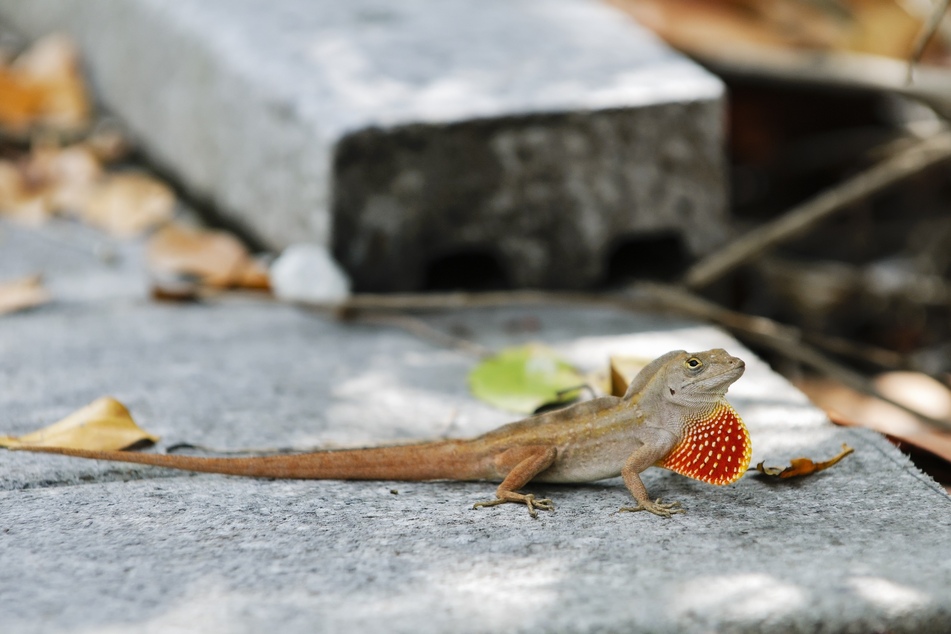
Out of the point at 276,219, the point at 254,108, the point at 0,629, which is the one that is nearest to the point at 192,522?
the point at 0,629

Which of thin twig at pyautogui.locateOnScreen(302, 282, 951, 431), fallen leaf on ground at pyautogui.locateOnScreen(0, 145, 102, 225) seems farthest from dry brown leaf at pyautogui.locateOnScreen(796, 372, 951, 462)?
fallen leaf on ground at pyautogui.locateOnScreen(0, 145, 102, 225)

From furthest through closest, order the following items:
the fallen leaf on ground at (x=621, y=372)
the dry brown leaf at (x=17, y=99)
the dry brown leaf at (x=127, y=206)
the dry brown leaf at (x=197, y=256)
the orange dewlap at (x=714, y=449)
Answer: the dry brown leaf at (x=17, y=99) → the dry brown leaf at (x=127, y=206) → the dry brown leaf at (x=197, y=256) → the fallen leaf on ground at (x=621, y=372) → the orange dewlap at (x=714, y=449)

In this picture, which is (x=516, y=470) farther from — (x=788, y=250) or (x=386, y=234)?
(x=788, y=250)

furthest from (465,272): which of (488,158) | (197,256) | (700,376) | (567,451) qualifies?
(700,376)

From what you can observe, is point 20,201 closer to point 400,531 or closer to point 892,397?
point 400,531

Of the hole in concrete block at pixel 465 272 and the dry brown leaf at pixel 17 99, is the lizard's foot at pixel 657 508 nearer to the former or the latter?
the hole in concrete block at pixel 465 272

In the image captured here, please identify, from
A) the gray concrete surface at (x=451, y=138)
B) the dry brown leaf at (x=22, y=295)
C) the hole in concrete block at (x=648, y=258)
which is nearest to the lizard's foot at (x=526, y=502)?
the gray concrete surface at (x=451, y=138)

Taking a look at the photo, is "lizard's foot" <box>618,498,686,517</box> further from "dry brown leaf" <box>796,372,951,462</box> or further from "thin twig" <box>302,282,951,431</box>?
"dry brown leaf" <box>796,372,951,462</box>
